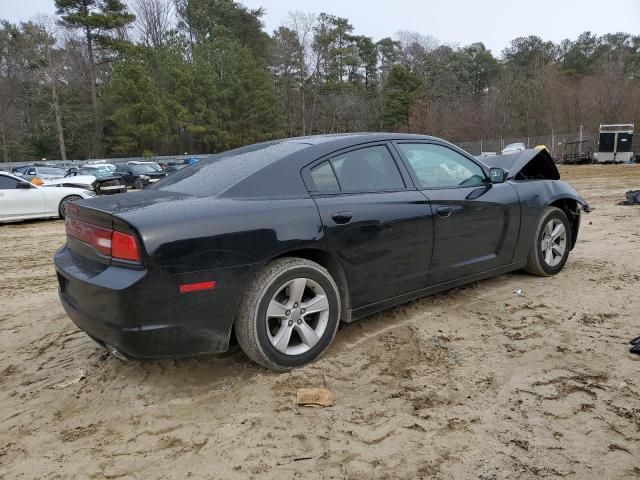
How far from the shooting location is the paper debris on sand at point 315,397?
267 centimetres

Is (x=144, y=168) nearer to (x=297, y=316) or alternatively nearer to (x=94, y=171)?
(x=94, y=171)

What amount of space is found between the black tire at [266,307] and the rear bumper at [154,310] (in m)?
0.08

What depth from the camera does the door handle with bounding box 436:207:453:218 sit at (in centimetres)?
366

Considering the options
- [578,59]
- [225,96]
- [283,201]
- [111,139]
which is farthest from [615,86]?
[283,201]

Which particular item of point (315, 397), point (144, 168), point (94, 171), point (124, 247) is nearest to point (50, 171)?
point (94, 171)

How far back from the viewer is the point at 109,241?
2650 millimetres

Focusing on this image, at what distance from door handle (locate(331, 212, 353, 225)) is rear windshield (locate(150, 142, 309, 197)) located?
540mm

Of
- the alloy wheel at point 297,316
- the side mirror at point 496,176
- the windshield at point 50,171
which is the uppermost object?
the side mirror at point 496,176

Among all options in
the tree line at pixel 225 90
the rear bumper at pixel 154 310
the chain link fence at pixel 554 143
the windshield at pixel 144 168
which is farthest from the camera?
the tree line at pixel 225 90

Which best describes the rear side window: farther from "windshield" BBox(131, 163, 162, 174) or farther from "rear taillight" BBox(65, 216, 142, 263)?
"windshield" BBox(131, 163, 162, 174)

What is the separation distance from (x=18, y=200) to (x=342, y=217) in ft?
34.5

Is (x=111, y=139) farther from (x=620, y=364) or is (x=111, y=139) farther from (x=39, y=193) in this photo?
(x=620, y=364)

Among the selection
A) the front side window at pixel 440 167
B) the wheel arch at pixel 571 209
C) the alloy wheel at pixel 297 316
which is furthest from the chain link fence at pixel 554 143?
the alloy wheel at pixel 297 316

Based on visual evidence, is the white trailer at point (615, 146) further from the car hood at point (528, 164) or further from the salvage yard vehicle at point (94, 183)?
the car hood at point (528, 164)
